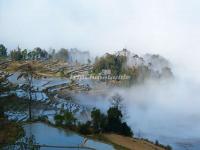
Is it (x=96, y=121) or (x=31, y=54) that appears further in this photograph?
(x=31, y=54)

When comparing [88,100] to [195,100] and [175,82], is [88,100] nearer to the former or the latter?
[195,100]

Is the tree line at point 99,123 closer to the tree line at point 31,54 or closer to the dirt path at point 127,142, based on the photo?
the dirt path at point 127,142

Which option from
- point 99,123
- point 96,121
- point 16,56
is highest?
point 16,56

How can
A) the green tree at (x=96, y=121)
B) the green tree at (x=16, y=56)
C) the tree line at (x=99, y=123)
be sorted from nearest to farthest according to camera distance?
the tree line at (x=99, y=123) < the green tree at (x=96, y=121) < the green tree at (x=16, y=56)

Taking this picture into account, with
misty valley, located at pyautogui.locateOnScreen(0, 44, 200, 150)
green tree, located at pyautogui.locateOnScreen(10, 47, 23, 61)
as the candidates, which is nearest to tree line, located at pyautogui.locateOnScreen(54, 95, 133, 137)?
misty valley, located at pyautogui.locateOnScreen(0, 44, 200, 150)

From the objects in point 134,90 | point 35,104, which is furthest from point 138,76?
point 35,104

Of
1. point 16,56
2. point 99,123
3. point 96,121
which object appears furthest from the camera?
point 16,56

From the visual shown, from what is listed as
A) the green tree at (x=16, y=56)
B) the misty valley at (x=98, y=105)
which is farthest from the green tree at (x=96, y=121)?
the green tree at (x=16, y=56)

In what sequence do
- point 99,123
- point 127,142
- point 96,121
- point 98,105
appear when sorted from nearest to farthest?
point 127,142 → point 96,121 → point 99,123 → point 98,105

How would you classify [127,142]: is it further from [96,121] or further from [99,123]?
[96,121]

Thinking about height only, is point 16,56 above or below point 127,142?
above

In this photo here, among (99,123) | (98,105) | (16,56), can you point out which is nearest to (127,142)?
(99,123)

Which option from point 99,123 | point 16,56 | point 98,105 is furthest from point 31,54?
point 99,123
